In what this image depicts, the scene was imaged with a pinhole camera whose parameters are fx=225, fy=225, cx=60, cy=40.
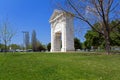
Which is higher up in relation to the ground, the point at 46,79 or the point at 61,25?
the point at 61,25

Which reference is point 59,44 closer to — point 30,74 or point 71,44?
point 71,44

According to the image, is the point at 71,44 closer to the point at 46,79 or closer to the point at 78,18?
the point at 78,18

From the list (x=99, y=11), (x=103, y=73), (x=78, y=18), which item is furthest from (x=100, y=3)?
(x=103, y=73)

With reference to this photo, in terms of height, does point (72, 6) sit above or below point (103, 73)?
above

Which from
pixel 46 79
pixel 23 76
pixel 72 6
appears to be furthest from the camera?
pixel 72 6

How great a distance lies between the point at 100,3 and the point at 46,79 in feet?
52.7

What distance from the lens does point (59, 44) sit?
50438 mm

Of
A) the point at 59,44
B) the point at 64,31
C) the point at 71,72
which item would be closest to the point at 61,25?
the point at 64,31

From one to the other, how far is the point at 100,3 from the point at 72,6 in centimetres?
322

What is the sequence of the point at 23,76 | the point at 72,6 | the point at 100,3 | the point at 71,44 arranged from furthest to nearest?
1. the point at 71,44
2. the point at 72,6
3. the point at 100,3
4. the point at 23,76

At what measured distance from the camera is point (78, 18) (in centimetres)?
2459

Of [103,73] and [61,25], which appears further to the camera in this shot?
[61,25]

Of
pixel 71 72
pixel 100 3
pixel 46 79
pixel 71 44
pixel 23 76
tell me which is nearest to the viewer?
pixel 46 79

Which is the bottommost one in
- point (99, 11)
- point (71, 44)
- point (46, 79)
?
point (46, 79)
